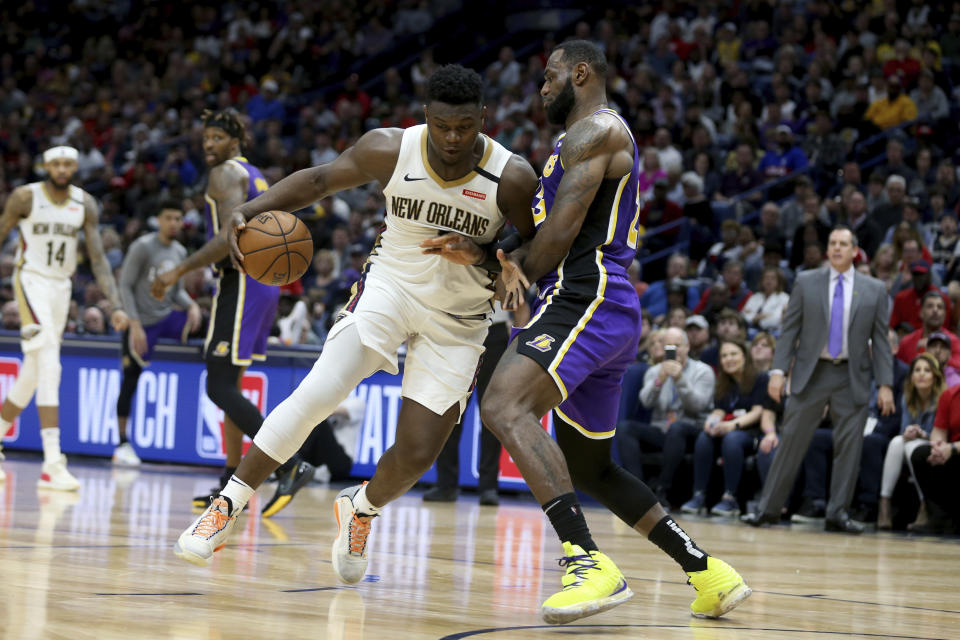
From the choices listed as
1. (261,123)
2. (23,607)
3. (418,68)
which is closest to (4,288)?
(261,123)

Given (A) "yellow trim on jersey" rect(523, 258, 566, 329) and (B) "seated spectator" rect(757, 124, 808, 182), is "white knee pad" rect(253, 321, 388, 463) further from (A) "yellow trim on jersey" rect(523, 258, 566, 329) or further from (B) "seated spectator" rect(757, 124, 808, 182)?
(B) "seated spectator" rect(757, 124, 808, 182)

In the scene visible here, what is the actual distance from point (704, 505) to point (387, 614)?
602 cm

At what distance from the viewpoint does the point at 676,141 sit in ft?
51.3

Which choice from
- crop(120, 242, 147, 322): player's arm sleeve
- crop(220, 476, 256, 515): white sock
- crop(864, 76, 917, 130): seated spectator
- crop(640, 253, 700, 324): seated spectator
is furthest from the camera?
crop(864, 76, 917, 130): seated spectator

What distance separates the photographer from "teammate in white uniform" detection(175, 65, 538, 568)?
4.49 metres

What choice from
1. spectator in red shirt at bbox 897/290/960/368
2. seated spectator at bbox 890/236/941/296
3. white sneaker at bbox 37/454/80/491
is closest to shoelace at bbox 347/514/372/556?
white sneaker at bbox 37/454/80/491

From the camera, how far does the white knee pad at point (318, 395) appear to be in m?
4.51

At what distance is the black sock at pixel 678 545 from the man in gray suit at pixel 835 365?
14.9 ft

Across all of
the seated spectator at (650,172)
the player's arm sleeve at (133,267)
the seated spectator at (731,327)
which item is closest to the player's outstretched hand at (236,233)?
the seated spectator at (731,327)

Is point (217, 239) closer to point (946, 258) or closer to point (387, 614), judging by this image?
point (387, 614)

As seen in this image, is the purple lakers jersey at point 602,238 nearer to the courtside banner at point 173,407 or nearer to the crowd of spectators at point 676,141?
the crowd of spectators at point 676,141

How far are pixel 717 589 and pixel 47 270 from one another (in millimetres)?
6175

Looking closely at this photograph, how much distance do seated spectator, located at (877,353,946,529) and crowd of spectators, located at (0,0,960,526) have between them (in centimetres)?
4

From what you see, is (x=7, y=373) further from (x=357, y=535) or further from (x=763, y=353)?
(x=357, y=535)
